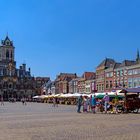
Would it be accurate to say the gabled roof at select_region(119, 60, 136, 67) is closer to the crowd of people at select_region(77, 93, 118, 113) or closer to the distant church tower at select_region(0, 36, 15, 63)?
the crowd of people at select_region(77, 93, 118, 113)

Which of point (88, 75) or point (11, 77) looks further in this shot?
point (11, 77)

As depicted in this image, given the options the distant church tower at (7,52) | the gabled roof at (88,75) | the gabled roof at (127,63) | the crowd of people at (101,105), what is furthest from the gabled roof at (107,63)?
the crowd of people at (101,105)

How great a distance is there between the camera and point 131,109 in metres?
31.4

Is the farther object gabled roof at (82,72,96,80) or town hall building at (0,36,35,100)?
town hall building at (0,36,35,100)

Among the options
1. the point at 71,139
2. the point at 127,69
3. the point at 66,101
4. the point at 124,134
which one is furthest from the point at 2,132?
the point at 127,69

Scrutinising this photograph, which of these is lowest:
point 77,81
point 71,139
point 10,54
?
point 71,139

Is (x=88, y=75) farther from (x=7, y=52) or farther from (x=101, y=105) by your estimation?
(x=101, y=105)

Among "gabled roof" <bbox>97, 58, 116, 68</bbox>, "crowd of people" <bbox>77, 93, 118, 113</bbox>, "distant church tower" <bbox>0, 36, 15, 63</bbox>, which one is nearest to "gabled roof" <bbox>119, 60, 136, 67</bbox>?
"gabled roof" <bbox>97, 58, 116, 68</bbox>

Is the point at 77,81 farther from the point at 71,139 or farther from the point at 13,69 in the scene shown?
the point at 71,139

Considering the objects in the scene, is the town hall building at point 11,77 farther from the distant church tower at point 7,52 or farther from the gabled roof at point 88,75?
the gabled roof at point 88,75

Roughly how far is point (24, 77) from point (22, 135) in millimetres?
164396

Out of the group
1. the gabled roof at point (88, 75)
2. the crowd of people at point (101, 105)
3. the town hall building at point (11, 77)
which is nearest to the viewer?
the crowd of people at point (101, 105)

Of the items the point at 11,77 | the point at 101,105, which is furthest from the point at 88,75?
the point at 101,105

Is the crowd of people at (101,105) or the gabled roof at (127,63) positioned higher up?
the gabled roof at (127,63)
